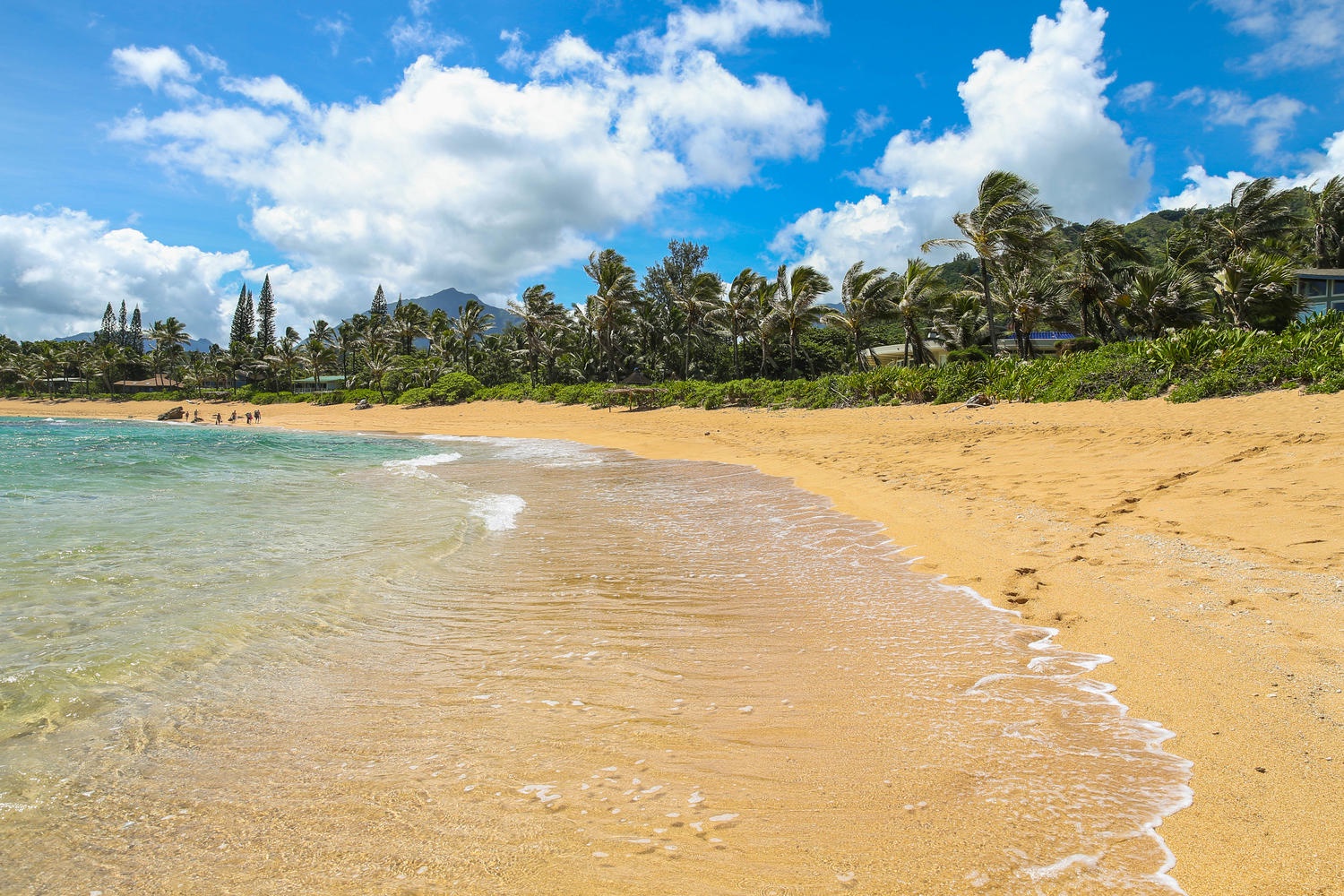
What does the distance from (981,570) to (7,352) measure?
4356 inches

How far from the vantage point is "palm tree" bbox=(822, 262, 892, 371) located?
31219 mm

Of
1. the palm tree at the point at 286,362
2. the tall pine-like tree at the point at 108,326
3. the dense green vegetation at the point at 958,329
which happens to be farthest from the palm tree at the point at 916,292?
the tall pine-like tree at the point at 108,326

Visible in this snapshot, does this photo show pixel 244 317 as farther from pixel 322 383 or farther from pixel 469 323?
pixel 469 323

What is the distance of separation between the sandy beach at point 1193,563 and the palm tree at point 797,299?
20.4 metres

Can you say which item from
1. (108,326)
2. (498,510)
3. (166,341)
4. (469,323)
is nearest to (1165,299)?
(498,510)

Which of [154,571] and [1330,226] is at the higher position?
[1330,226]

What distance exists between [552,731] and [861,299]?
31680 millimetres

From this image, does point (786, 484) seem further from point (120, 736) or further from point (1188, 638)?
point (120, 736)

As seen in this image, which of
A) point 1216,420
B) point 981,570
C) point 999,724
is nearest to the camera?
point 999,724

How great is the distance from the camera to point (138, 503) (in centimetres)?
977

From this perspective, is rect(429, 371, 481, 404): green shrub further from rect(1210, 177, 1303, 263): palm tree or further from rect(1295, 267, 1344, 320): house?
rect(1295, 267, 1344, 320): house

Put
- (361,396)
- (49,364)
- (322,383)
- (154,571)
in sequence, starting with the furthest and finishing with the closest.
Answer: (49,364)
(322,383)
(361,396)
(154,571)

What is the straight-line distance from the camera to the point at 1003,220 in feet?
82.3

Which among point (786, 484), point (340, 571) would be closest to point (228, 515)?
point (340, 571)
